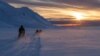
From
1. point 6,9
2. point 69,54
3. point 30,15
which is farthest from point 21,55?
point 30,15

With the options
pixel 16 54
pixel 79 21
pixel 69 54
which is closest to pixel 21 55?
pixel 16 54

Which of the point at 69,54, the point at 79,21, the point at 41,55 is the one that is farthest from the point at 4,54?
the point at 79,21

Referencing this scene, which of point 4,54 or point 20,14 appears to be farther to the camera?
point 20,14

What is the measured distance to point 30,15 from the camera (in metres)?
112

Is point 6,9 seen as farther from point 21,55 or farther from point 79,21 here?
point 21,55

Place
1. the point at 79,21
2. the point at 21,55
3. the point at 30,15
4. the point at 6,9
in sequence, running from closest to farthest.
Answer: the point at 21,55 → the point at 79,21 → the point at 6,9 → the point at 30,15

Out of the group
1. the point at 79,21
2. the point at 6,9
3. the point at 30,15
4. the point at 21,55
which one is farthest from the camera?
the point at 30,15

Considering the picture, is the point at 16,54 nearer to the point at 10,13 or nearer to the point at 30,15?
the point at 10,13

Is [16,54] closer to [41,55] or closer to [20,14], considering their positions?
[41,55]

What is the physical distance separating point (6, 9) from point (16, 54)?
90668mm

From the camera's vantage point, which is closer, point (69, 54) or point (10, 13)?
point (69, 54)

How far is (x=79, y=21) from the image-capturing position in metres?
95.2

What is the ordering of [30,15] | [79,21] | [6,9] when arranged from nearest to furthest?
[79,21] < [6,9] < [30,15]

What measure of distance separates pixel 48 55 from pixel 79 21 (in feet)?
273
